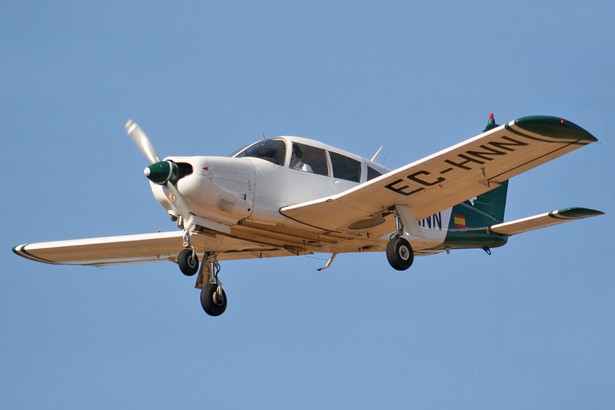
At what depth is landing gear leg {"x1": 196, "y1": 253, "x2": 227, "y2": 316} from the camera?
21062mm

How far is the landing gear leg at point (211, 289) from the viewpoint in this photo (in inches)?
829

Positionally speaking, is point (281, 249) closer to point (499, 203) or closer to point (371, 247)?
point (371, 247)

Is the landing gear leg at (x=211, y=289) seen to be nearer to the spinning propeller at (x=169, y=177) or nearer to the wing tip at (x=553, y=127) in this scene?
the spinning propeller at (x=169, y=177)

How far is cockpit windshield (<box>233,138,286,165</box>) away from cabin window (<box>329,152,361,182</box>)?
96 cm

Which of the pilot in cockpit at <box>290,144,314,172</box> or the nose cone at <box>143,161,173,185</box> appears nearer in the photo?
the nose cone at <box>143,161,173,185</box>

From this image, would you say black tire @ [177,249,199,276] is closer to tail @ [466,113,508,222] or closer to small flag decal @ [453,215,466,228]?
small flag decal @ [453,215,466,228]

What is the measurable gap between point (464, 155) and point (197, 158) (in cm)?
432

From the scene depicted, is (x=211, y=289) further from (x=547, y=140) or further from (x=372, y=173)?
(x=547, y=140)

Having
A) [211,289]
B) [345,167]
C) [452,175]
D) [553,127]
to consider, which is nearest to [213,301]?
→ [211,289]

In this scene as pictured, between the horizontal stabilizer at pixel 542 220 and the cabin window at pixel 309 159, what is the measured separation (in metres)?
4.33

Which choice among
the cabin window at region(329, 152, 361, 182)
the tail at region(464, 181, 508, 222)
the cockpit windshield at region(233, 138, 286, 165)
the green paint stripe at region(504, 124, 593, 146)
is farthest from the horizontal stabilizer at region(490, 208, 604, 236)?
the cockpit windshield at region(233, 138, 286, 165)

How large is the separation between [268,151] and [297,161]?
1.74 feet

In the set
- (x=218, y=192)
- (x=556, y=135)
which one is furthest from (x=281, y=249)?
(x=556, y=135)

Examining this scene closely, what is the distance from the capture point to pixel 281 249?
22047 mm
